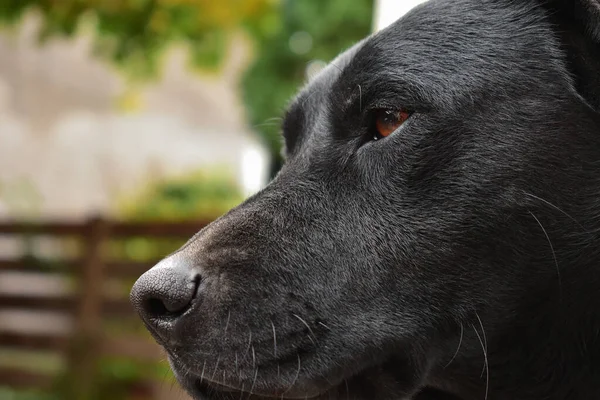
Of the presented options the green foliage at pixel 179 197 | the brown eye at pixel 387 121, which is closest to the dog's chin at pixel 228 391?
the brown eye at pixel 387 121

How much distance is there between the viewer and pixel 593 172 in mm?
1594

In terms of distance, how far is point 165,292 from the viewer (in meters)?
1.52

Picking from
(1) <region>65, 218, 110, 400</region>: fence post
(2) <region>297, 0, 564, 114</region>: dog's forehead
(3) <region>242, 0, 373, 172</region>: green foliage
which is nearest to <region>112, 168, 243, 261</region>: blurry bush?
(3) <region>242, 0, 373, 172</region>: green foliage

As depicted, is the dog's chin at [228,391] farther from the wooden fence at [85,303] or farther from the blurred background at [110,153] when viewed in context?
the wooden fence at [85,303]

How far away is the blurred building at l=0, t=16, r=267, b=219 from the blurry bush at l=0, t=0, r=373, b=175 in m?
0.66

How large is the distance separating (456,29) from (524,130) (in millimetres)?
317

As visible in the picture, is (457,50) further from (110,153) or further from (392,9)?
(110,153)

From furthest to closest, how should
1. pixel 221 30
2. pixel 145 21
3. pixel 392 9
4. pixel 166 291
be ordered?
pixel 221 30 → pixel 145 21 → pixel 392 9 → pixel 166 291

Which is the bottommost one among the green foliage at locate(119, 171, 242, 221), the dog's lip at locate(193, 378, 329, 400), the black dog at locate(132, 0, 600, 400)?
the green foliage at locate(119, 171, 242, 221)

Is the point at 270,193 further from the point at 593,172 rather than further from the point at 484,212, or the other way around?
the point at 593,172

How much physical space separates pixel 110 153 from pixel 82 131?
0.65m

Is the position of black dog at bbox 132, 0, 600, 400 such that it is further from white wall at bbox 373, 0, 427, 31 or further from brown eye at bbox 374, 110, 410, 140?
white wall at bbox 373, 0, 427, 31

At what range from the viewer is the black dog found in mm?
1563

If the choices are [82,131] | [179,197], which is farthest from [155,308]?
[82,131]
